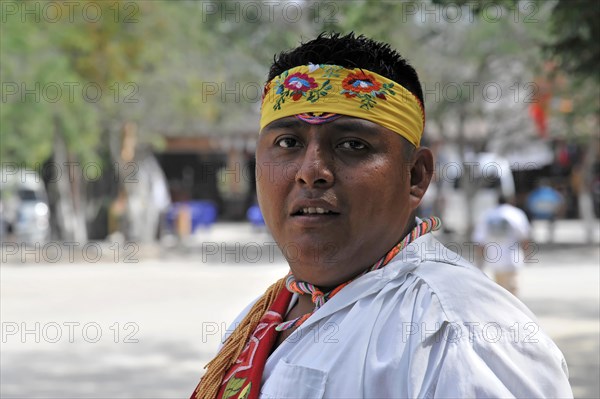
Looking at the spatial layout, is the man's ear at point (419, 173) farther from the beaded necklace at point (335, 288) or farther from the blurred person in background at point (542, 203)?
the blurred person in background at point (542, 203)

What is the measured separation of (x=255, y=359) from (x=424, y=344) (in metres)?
0.50

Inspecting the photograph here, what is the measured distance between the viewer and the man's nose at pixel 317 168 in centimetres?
177

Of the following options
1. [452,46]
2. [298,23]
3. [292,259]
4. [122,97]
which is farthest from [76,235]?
[292,259]

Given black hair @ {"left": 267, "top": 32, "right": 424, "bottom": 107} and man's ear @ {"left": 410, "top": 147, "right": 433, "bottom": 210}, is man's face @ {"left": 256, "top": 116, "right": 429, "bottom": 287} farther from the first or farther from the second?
black hair @ {"left": 267, "top": 32, "right": 424, "bottom": 107}

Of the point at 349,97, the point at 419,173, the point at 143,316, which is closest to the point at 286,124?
the point at 349,97

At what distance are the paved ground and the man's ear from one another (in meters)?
4.59

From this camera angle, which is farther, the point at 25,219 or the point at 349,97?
the point at 25,219

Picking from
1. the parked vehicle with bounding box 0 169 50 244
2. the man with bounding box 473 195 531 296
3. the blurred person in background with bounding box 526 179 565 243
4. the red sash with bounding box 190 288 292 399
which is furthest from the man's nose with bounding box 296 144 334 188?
the blurred person in background with bounding box 526 179 565 243

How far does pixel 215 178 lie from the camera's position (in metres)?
31.3

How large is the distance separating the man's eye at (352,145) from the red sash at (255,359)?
0.50m

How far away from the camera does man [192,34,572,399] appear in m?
Result: 1.58

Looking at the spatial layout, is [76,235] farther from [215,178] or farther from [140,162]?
[215,178]

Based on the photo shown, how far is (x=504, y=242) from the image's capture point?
841cm

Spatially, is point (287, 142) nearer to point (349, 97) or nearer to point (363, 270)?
point (349, 97)
